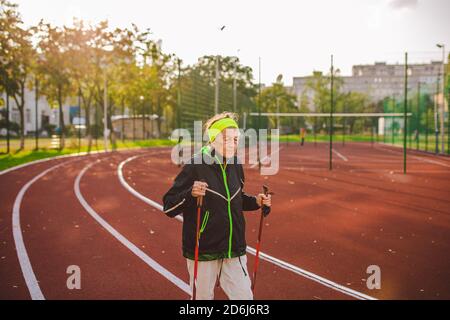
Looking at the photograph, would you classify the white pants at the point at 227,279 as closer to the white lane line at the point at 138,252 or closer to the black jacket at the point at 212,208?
the black jacket at the point at 212,208

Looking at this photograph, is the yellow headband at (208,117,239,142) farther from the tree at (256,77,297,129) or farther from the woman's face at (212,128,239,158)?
the tree at (256,77,297,129)

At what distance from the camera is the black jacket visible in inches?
153

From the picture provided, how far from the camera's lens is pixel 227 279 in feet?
13.0

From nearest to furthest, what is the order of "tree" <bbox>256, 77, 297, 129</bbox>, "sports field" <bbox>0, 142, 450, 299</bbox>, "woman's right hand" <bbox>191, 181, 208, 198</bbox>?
"woman's right hand" <bbox>191, 181, 208, 198</bbox> < "sports field" <bbox>0, 142, 450, 299</bbox> < "tree" <bbox>256, 77, 297, 129</bbox>

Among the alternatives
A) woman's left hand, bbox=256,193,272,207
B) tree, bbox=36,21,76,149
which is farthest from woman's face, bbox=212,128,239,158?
tree, bbox=36,21,76,149

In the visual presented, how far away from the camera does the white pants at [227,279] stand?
12.9 feet

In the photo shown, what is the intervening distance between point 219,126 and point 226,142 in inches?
5.6

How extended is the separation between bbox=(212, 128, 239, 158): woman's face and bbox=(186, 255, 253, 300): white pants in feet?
2.82

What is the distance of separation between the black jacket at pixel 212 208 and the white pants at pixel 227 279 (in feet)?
0.27

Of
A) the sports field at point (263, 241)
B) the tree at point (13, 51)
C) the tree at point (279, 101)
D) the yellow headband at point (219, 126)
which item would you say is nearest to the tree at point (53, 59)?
the tree at point (13, 51)

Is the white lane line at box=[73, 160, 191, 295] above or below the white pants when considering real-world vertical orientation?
below

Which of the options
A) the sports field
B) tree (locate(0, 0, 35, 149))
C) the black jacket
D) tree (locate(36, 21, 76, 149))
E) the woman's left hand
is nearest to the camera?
the black jacket

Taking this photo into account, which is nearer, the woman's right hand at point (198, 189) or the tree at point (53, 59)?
the woman's right hand at point (198, 189)

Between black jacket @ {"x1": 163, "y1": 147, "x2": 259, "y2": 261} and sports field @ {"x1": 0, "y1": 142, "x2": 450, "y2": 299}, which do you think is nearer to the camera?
black jacket @ {"x1": 163, "y1": 147, "x2": 259, "y2": 261}
